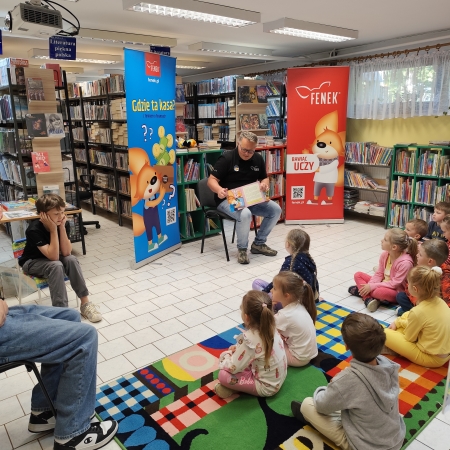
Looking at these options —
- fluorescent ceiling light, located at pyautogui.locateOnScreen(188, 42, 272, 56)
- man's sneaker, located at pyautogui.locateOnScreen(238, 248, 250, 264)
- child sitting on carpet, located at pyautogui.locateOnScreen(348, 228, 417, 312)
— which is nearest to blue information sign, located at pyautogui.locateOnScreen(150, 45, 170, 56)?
fluorescent ceiling light, located at pyautogui.locateOnScreen(188, 42, 272, 56)

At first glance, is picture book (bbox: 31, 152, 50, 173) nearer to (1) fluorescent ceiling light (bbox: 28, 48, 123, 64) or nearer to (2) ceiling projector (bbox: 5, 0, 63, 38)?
(2) ceiling projector (bbox: 5, 0, 63, 38)

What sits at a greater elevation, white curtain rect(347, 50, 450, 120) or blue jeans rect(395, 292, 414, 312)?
white curtain rect(347, 50, 450, 120)

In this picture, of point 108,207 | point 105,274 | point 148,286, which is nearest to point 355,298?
point 148,286

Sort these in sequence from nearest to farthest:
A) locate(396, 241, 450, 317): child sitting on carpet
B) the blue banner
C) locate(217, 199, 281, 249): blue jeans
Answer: locate(396, 241, 450, 317): child sitting on carpet
locate(217, 199, 281, 249): blue jeans
the blue banner

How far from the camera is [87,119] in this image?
24.0 ft

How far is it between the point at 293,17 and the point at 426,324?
13.4ft

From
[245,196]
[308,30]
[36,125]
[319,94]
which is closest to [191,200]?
[245,196]

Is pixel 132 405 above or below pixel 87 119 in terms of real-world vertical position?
below

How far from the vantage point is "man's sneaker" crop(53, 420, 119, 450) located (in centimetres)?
201

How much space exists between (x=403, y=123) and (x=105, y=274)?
5.00 meters

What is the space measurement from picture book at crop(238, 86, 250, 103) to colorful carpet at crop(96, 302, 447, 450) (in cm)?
451

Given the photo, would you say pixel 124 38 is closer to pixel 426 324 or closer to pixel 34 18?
pixel 34 18

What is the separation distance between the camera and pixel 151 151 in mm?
4574

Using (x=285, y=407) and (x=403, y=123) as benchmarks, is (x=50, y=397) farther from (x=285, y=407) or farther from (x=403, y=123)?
(x=403, y=123)
